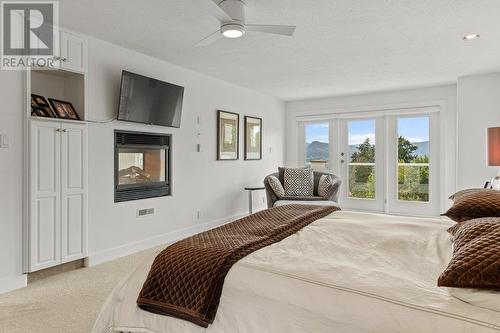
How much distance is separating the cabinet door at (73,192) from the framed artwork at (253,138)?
3.08 meters

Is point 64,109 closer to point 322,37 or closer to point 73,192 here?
point 73,192

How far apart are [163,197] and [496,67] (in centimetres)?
495

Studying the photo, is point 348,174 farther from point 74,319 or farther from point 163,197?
point 74,319

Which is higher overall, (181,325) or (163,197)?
(163,197)

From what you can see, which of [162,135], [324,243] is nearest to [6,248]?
[162,135]

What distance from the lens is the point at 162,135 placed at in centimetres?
423

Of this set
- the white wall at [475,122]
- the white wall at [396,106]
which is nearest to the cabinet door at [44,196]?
the white wall at [396,106]

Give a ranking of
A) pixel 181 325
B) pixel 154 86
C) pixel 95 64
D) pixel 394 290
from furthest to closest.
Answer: pixel 154 86, pixel 95 64, pixel 181 325, pixel 394 290

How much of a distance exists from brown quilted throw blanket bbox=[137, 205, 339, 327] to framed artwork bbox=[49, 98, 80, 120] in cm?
226

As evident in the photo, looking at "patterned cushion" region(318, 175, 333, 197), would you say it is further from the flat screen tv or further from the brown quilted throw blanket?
the brown quilted throw blanket

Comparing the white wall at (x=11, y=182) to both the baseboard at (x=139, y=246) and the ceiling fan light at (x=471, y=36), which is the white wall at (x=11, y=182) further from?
the ceiling fan light at (x=471, y=36)

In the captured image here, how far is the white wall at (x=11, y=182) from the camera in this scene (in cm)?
274

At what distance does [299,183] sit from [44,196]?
3.61 m

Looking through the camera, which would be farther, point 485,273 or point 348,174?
point 348,174
